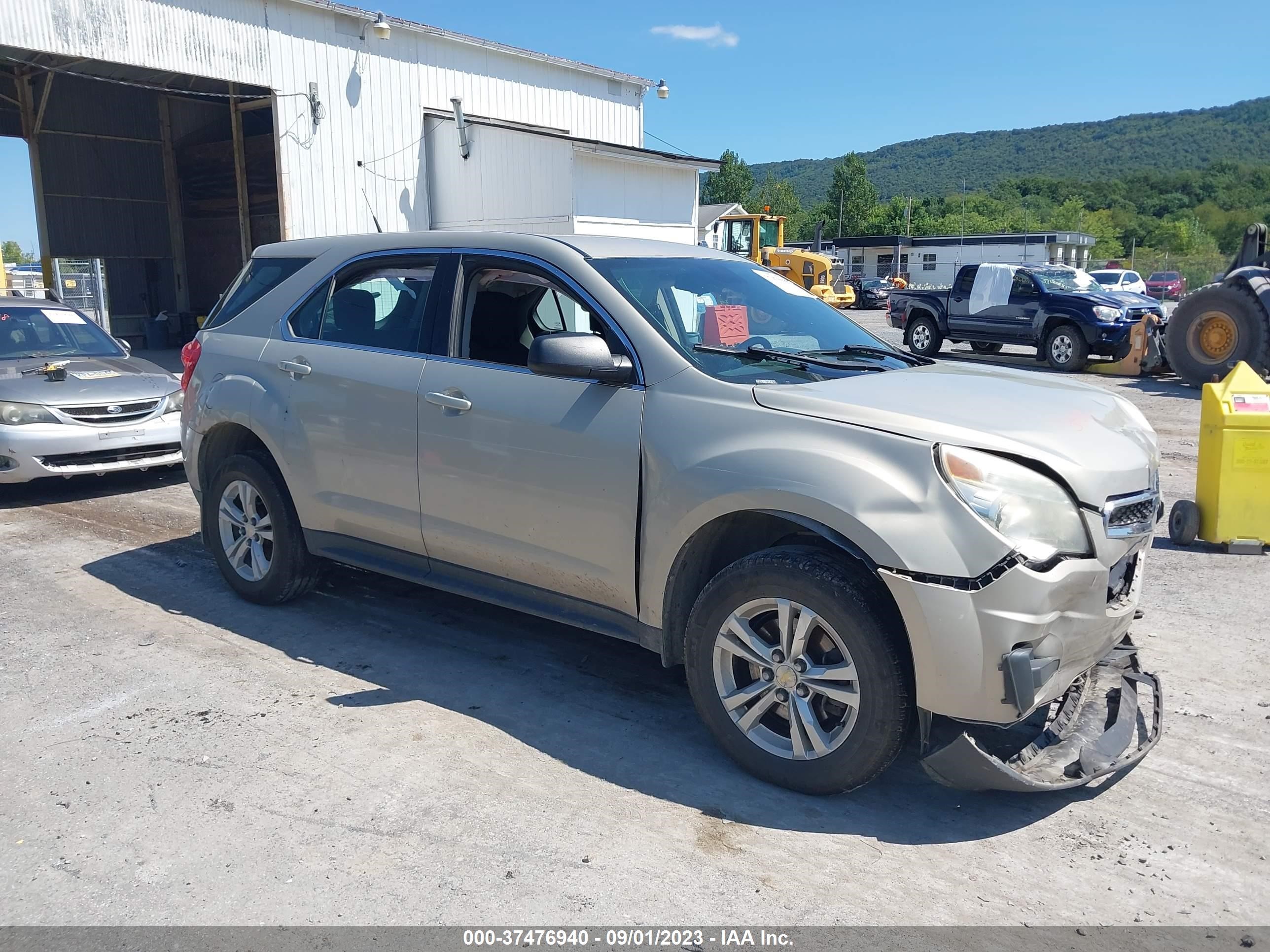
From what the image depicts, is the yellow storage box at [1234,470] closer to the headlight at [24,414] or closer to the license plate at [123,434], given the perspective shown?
the license plate at [123,434]

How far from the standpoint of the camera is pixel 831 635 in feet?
10.9

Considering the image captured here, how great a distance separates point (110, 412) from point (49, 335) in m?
1.76

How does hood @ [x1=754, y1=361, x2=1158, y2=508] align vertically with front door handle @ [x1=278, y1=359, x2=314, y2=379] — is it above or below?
below

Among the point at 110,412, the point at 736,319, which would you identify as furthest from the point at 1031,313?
the point at 736,319

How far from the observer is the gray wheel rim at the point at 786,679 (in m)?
3.35

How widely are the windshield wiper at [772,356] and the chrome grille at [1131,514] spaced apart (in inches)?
43.5

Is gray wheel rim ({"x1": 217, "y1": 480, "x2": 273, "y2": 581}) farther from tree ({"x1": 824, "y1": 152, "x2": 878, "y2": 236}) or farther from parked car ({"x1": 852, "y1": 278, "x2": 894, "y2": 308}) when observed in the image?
tree ({"x1": 824, "y1": 152, "x2": 878, "y2": 236})

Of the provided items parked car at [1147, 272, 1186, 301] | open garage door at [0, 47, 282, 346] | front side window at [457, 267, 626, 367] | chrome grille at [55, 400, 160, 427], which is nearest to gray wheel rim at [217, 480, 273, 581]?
front side window at [457, 267, 626, 367]

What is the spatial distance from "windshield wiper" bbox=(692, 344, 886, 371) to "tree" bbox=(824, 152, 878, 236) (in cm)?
10184

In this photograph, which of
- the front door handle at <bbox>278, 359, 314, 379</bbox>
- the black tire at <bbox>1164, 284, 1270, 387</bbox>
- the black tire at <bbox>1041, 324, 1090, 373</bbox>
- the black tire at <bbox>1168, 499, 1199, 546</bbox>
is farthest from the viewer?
the black tire at <bbox>1041, 324, 1090, 373</bbox>

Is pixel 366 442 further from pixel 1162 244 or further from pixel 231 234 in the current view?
pixel 1162 244

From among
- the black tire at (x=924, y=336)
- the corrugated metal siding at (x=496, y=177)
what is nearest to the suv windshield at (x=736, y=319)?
the corrugated metal siding at (x=496, y=177)

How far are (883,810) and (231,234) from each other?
2667 cm

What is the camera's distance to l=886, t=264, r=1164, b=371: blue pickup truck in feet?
56.9
